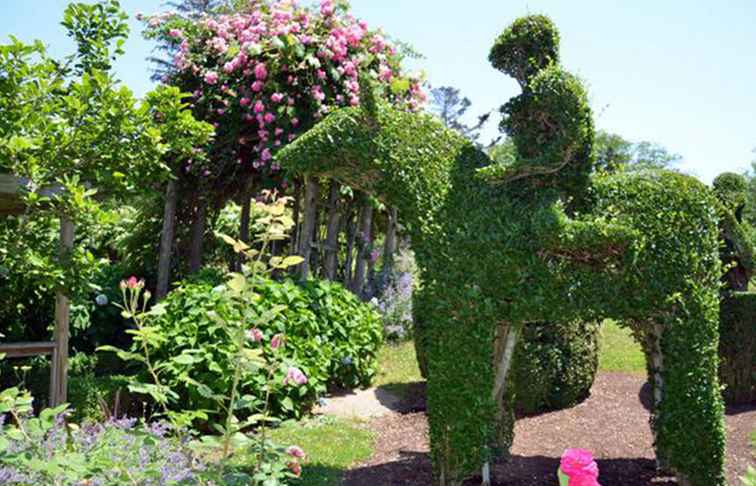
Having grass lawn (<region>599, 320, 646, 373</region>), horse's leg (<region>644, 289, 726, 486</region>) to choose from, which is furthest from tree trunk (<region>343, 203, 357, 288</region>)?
horse's leg (<region>644, 289, 726, 486</region>)

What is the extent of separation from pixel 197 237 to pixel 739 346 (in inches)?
287

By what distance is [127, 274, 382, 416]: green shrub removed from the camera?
19.8 ft

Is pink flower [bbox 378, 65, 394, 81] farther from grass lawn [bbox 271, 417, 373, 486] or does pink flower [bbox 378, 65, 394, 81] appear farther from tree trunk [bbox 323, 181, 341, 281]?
grass lawn [bbox 271, 417, 373, 486]

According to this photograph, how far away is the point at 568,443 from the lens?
620 cm

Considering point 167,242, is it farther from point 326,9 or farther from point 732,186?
point 732,186

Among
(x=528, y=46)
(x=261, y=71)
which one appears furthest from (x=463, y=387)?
(x=261, y=71)

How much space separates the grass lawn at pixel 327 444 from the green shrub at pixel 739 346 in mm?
4262

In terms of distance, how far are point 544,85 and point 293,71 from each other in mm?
4504

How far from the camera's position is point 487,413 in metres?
4.46

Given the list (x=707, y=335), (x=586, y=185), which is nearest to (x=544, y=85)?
(x=586, y=185)

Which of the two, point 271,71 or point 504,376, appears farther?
point 271,71

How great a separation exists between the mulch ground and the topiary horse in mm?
587

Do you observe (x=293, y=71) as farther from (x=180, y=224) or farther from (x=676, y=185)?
(x=676, y=185)

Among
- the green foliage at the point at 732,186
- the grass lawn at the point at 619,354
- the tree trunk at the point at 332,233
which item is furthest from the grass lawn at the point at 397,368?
the green foliage at the point at 732,186
